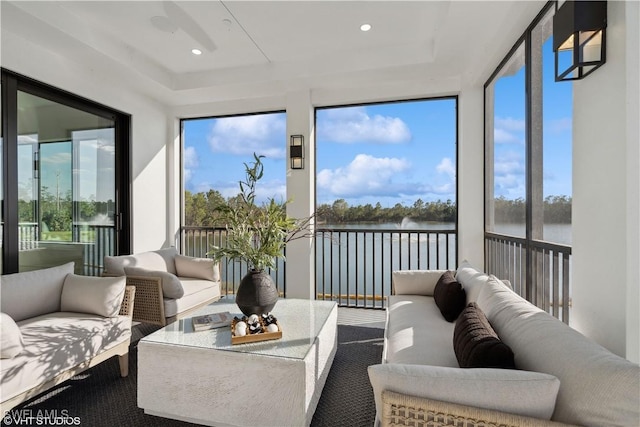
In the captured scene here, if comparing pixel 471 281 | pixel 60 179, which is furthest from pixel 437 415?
pixel 60 179

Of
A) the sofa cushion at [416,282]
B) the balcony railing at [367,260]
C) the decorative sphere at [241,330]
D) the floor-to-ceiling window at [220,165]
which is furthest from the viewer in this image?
the floor-to-ceiling window at [220,165]

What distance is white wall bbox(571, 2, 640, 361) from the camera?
128 centimetres

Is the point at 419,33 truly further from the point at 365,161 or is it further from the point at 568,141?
the point at 568,141

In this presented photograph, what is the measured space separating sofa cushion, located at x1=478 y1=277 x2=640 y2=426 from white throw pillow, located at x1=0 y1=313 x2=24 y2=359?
244 cm

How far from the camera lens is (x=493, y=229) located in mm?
3508

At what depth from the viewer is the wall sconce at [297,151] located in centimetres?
407

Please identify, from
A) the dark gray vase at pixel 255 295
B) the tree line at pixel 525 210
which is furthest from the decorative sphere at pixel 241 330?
the tree line at pixel 525 210

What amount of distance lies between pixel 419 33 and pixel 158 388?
11.8ft

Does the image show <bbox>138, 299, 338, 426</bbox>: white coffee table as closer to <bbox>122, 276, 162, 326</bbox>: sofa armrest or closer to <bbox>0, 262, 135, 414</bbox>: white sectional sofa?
<bbox>0, 262, 135, 414</bbox>: white sectional sofa

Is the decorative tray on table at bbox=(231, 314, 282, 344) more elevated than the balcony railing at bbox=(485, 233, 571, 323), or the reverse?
the balcony railing at bbox=(485, 233, 571, 323)

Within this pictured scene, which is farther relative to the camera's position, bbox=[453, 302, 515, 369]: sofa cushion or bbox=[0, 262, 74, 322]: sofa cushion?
bbox=[0, 262, 74, 322]: sofa cushion

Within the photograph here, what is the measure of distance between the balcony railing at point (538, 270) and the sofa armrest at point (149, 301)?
3.05m

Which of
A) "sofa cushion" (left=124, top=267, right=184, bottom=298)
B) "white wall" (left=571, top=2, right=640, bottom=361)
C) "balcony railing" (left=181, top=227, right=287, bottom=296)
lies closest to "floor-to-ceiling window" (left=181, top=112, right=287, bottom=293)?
"balcony railing" (left=181, top=227, right=287, bottom=296)

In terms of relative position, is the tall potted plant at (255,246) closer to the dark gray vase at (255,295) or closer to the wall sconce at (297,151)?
the dark gray vase at (255,295)
